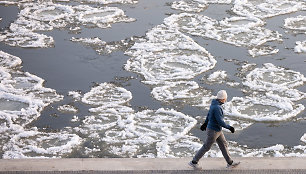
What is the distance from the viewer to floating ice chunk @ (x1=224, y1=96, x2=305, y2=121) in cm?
1220

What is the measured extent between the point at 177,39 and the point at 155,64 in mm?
1884

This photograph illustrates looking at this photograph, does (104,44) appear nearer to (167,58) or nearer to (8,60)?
(167,58)

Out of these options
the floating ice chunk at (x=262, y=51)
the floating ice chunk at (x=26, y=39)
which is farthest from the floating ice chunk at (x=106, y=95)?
the floating ice chunk at (x=262, y=51)

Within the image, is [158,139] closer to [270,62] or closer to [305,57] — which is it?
[270,62]

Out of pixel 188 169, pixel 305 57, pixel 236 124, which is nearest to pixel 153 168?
pixel 188 169

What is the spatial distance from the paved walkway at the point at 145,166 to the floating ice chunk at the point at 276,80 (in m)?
4.19

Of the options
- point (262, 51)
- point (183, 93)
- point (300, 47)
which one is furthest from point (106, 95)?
point (300, 47)

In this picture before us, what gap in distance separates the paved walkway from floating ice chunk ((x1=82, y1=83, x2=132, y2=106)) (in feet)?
12.2

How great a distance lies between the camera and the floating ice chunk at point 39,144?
417 inches

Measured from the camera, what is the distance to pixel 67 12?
19.0 m

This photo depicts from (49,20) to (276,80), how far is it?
24.8 feet

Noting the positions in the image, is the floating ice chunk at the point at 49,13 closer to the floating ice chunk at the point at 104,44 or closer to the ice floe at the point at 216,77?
the floating ice chunk at the point at 104,44

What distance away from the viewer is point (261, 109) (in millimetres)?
12547

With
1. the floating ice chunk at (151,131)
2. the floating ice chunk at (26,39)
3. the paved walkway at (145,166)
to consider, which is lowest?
the floating ice chunk at (26,39)
